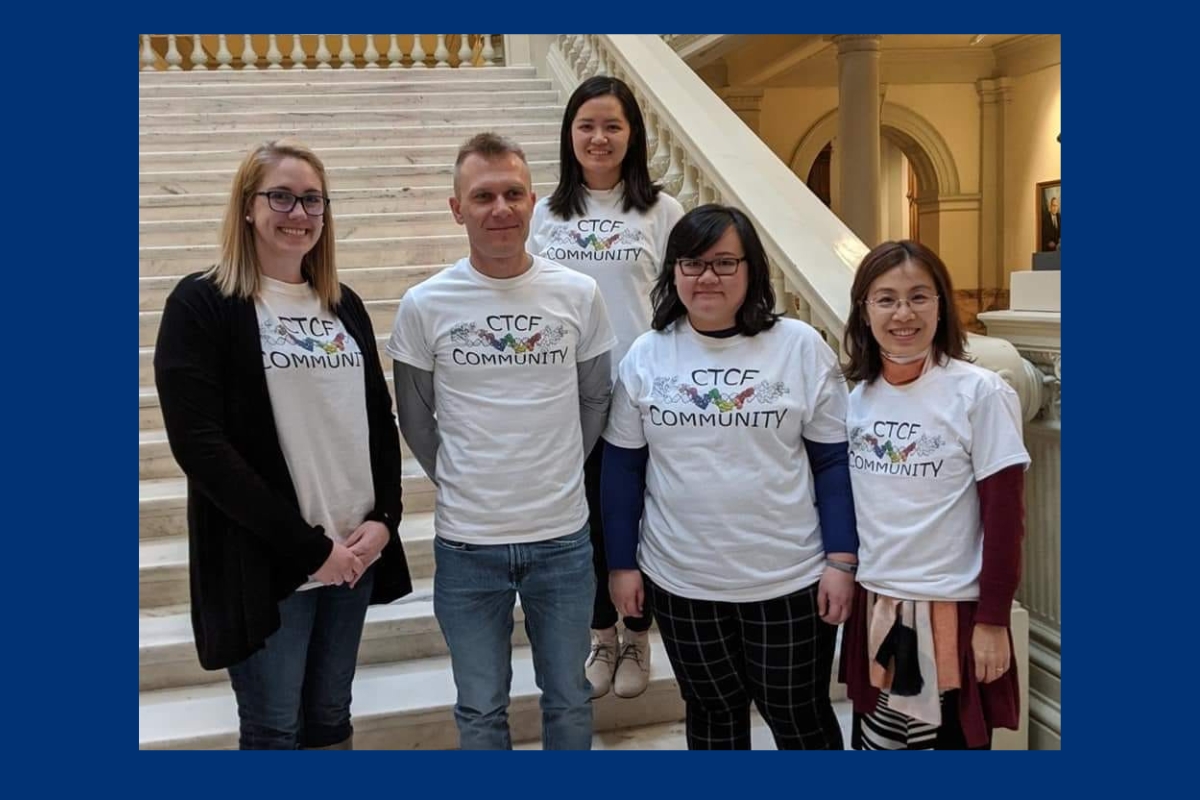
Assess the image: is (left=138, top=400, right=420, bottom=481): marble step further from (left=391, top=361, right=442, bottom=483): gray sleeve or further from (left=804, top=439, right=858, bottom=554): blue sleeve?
(left=804, top=439, right=858, bottom=554): blue sleeve

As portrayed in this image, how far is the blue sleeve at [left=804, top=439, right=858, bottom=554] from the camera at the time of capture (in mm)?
2082

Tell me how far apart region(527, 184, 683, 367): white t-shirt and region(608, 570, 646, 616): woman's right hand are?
2.24 feet

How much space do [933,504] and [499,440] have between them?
0.84 m

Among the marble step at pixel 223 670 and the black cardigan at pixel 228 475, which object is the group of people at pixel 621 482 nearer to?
the black cardigan at pixel 228 475

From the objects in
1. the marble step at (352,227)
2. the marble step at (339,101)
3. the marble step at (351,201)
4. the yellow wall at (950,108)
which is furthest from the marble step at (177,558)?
the yellow wall at (950,108)

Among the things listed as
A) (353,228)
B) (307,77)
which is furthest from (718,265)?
(307,77)

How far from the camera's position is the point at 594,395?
7.31ft

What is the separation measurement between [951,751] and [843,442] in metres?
0.63

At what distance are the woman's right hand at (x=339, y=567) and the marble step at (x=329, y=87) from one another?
5.11m

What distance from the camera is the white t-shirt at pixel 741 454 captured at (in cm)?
204

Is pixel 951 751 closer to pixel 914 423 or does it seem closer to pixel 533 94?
pixel 914 423

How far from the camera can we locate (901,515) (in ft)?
6.65

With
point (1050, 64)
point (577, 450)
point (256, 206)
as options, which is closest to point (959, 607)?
point (577, 450)

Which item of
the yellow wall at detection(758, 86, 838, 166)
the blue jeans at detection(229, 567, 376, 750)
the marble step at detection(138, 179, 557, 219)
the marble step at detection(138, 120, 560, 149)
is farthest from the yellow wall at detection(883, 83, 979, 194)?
the blue jeans at detection(229, 567, 376, 750)
